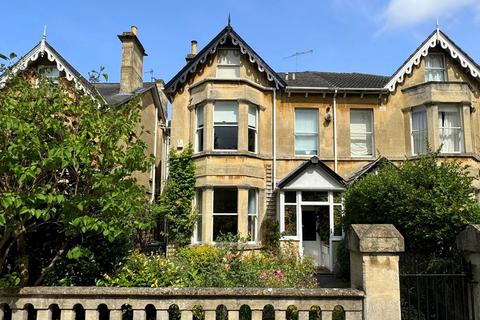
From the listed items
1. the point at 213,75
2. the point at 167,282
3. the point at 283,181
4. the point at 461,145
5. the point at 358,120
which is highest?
the point at 213,75

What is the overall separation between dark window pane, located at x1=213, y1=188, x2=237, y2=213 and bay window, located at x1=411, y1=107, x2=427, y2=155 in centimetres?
820

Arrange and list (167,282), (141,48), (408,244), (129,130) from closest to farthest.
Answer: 1. (129,130)
2. (167,282)
3. (408,244)
4. (141,48)

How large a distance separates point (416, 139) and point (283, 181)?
21.2 feet

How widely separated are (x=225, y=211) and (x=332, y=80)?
870cm

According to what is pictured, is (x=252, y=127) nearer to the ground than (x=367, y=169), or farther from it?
farther from it

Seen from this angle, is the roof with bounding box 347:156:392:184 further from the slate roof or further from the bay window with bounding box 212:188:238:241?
the slate roof

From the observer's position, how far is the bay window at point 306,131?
57.5 ft

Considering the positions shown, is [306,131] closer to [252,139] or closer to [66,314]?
[252,139]

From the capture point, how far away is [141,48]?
21.3 m

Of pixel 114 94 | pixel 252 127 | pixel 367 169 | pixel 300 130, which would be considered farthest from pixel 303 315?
pixel 114 94

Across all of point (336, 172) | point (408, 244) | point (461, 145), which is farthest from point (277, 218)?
point (461, 145)

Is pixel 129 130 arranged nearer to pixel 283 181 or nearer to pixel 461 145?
pixel 283 181

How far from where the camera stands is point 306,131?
17.6 meters

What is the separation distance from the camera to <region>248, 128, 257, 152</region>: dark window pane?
1691cm
